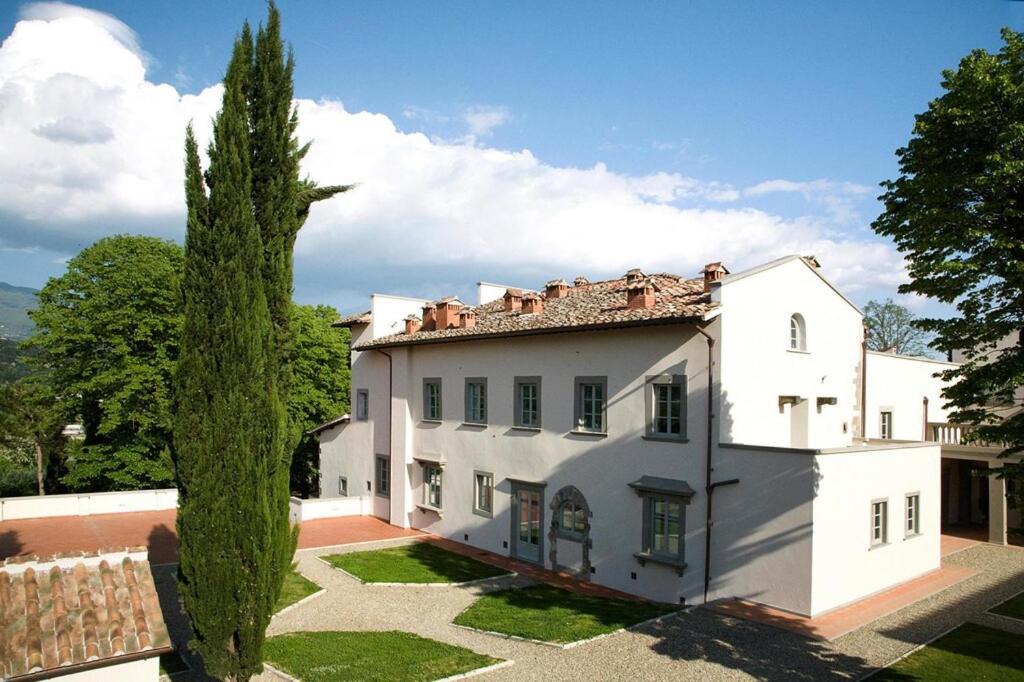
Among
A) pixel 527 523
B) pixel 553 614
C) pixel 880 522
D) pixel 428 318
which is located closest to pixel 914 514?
pixel 880 522

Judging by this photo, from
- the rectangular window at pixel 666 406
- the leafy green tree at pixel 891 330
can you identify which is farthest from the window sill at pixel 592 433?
the leafy green tree at pixel 891 330

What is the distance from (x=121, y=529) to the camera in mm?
23125

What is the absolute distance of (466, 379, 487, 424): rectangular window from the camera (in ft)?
69.1

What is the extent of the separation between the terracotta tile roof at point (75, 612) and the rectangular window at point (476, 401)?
1246cm

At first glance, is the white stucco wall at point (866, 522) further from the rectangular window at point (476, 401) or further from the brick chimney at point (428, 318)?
the brick chimney at point (428, 318)

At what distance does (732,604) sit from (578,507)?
4731 mm

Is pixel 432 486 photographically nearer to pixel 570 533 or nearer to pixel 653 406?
pixel 570 533

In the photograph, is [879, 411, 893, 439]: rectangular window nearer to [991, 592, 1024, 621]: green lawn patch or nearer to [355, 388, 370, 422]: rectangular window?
[991, 592, 1024, 621]: green lawn patch

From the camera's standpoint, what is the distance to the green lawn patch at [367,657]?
10938mm

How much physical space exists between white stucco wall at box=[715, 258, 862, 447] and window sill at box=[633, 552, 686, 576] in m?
3.09

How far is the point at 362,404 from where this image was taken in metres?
27.2

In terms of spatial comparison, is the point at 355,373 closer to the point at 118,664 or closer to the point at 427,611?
the point at 427,611

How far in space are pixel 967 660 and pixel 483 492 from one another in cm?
1314

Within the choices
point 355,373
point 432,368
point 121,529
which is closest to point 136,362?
point 121,529
